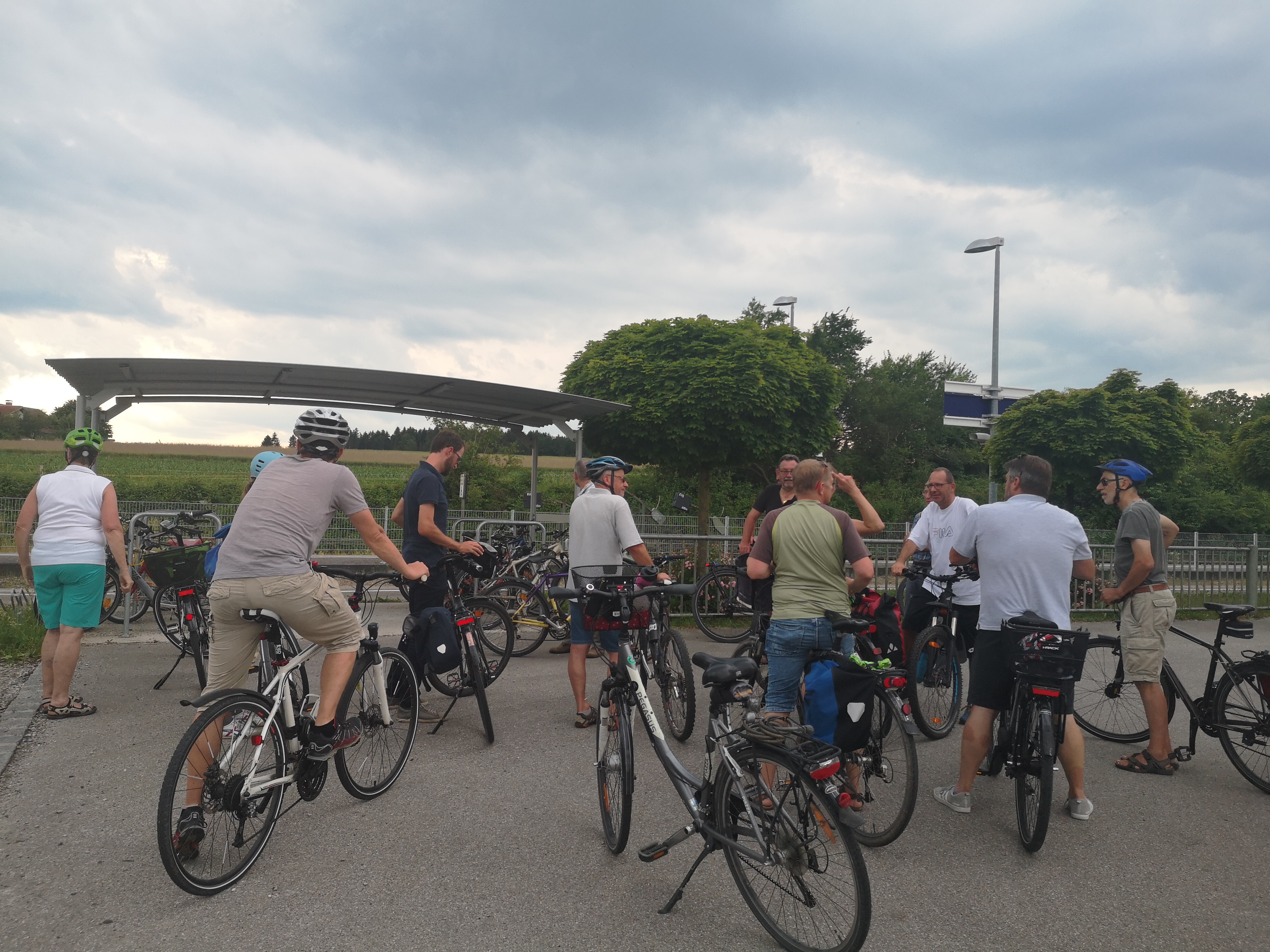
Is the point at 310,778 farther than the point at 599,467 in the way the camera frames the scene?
No

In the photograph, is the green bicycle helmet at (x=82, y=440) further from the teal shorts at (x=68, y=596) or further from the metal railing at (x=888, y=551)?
the metal railing at (x=888, y=551)

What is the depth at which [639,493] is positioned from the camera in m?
22.2

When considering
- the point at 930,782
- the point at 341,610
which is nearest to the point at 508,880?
the point at 341,610

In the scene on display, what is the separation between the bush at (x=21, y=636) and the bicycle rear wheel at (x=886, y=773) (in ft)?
22.2

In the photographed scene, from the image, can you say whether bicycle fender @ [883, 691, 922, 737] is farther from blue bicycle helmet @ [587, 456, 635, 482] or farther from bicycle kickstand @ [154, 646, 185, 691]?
bicycle kickstand @ [154, 646, 185, 691]

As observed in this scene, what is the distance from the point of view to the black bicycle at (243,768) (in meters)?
3.07

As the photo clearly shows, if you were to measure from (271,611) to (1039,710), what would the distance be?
338cm

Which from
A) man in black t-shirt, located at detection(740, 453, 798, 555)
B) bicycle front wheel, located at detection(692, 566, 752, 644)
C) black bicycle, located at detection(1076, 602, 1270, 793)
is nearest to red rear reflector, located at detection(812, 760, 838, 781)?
black bicycle, located at detection(1076, 602, 1270, 793)

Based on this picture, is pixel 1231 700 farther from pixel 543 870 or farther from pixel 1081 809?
pixel 543 870

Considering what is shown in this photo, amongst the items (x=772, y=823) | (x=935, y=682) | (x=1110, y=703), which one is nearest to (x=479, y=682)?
(x=772, y=823)

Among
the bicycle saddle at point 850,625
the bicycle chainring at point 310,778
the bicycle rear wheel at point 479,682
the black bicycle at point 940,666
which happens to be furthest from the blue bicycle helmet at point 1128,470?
the bicycle chainring at point 310,778

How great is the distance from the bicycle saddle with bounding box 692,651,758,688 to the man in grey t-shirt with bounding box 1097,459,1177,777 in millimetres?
2871

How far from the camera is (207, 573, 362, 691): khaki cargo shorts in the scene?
350cm

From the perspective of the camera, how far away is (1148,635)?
490 centimetres
